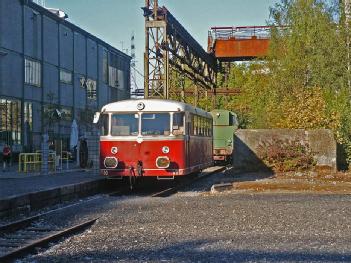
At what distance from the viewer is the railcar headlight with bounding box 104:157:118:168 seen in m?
→ 19.4

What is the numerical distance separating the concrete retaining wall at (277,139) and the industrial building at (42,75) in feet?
78.1

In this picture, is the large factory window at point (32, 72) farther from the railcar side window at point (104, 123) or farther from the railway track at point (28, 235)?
the railway track at point (28, 235)

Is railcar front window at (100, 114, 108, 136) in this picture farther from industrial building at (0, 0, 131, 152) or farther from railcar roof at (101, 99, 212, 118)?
industrial building at (0, 0, 131, 152)

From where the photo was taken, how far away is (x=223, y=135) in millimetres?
37094

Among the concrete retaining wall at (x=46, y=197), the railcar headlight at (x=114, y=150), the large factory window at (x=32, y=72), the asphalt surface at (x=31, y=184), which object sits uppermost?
the large factory window at (x=32, y=72)

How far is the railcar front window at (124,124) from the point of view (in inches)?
765

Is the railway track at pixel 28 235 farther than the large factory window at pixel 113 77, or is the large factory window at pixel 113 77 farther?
the large factory window at pixel 113 77

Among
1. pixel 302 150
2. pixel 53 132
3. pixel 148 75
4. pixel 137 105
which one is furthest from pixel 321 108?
pixel 53 132

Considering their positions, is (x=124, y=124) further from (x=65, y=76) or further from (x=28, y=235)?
(x=65, y=76)

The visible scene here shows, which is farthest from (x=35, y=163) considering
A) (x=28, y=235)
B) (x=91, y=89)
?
(x=91, y=89)

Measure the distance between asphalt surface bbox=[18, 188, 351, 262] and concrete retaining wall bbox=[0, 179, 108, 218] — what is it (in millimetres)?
1071

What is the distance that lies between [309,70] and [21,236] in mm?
25858

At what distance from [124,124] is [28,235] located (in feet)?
29.1

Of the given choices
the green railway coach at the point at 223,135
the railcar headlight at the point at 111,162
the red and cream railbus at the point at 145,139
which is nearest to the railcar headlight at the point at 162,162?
the red and cream railbus at the point at 145,139
